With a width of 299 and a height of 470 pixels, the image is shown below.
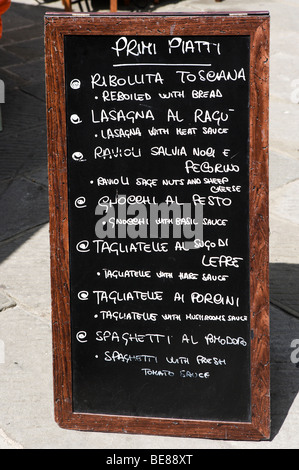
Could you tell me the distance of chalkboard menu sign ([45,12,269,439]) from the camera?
3.08 m

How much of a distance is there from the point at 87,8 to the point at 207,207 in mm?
7233

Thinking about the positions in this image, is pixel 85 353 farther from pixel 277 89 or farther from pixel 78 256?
pixel 277 89

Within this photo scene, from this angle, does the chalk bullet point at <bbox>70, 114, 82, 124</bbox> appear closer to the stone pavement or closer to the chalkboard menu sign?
the chalkboard menu sign

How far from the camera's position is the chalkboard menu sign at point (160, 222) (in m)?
3.08

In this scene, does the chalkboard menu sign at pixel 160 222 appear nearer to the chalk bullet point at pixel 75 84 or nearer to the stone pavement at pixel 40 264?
the chalk bullet point at pixel 75 84

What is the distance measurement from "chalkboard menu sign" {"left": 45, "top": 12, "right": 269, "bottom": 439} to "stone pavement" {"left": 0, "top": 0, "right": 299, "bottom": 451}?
0.53 ft

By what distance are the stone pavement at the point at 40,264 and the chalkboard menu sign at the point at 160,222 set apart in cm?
16

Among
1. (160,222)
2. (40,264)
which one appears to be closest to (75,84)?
(160,222)

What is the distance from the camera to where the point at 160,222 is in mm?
3283

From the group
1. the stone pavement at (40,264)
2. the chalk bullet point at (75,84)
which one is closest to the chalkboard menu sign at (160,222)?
the chalk bullet point at (75,84)

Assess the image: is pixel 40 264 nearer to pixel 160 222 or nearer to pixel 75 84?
pixel 160 222
